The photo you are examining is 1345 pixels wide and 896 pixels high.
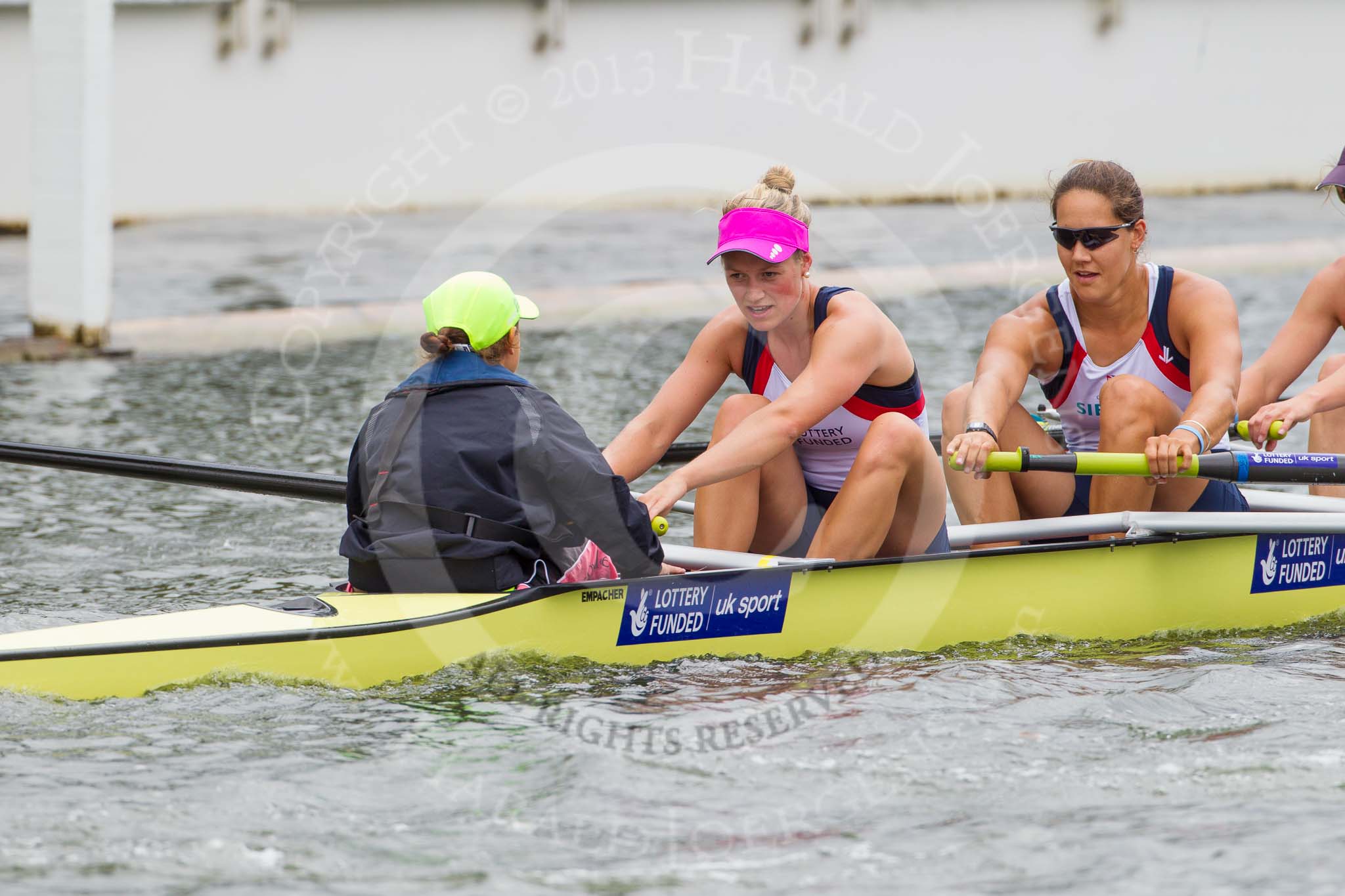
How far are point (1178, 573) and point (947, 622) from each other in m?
0.81

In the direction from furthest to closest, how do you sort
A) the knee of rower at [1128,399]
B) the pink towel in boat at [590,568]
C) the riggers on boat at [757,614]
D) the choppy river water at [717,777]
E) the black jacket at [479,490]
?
the knee of rower at [1128,399] → the pink towel in boat at [590,568] → the black jacket at [479,490] → the riggers on boat at [757,614] → the choppy river water at [717,777]

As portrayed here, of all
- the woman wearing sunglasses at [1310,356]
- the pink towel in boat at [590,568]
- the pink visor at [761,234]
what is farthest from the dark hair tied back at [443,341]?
the woman wearing sunglasses at [1310,356]

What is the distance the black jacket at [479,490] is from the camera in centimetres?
400

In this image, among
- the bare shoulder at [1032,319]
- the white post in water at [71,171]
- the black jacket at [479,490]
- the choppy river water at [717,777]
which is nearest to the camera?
the choppy river water at [717,777]

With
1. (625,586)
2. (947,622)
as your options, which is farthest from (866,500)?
(625,586)

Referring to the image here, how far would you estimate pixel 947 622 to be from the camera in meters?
4.62

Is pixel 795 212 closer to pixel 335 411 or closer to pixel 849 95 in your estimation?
pixel 335 411

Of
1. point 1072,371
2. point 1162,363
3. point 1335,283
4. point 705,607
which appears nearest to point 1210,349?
point 1162,363

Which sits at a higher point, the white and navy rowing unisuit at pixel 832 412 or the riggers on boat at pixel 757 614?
the white and navy rowing unisuit at pixel 832 412

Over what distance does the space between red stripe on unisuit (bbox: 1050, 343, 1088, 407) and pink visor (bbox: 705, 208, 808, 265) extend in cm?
106

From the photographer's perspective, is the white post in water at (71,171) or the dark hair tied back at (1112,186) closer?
the dark hair tied back at (1112,186)

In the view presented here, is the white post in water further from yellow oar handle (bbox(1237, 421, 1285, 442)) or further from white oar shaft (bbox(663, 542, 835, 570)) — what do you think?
yellow oar handle (bbox(1237, 421, 1285, 442))

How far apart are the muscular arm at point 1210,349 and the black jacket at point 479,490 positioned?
1718 millimetres

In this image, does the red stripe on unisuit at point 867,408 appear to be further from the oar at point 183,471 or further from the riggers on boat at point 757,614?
the oar at point 183,471
